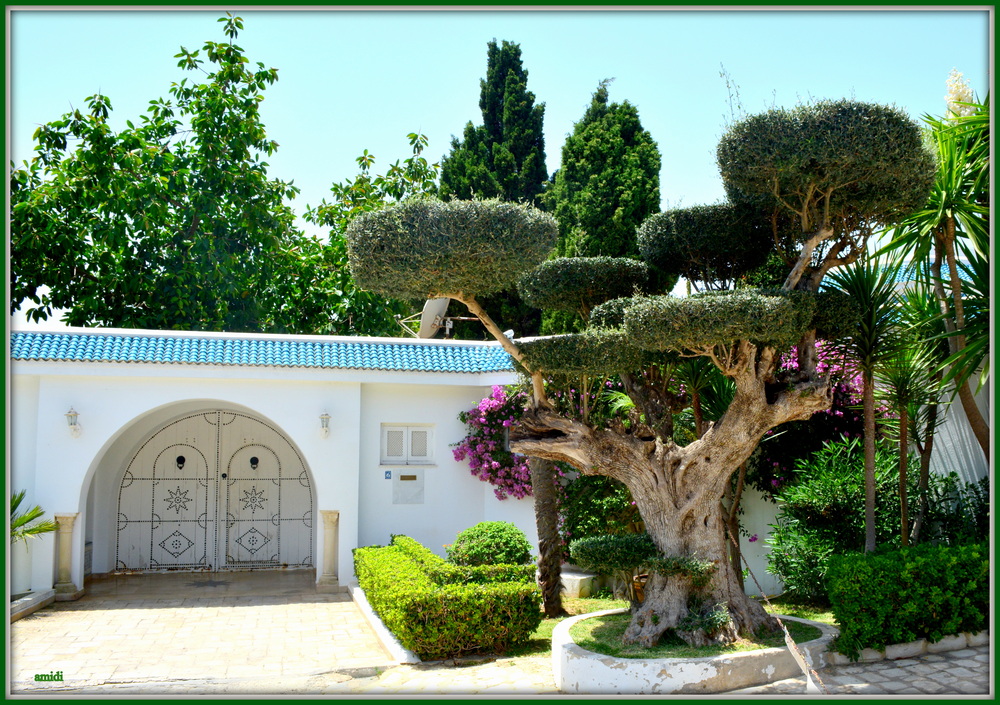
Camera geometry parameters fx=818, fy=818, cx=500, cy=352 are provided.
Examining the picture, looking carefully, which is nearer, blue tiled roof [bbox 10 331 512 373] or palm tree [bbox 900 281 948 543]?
palm tree [bbox 900 281 948 543]

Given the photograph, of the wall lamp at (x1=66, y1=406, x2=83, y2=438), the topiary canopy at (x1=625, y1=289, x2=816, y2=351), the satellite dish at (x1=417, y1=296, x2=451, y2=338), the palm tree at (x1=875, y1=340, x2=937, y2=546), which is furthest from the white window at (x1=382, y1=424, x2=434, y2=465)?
the palm tree at (x1=875, y1=340, x2=937, y2=546)

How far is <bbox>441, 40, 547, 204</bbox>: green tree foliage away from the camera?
70.3ft

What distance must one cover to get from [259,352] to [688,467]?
285 inches

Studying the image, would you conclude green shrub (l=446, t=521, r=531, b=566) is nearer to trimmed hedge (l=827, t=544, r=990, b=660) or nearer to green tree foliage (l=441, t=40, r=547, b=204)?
trimmed hedge (l=827, t=544, r=990, b=660)

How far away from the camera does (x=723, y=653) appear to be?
7.28 metres

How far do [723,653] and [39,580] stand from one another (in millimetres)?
9521

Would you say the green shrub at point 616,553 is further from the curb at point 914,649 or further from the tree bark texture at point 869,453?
the tree bark texture at point 869,453

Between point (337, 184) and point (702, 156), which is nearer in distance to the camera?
point (702, 156)

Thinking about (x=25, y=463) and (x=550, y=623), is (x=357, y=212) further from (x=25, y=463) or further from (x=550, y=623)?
(x=550, y=623)

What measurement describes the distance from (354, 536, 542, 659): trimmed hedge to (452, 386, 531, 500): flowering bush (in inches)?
132

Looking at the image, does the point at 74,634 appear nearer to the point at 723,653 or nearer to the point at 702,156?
the point at 723,653

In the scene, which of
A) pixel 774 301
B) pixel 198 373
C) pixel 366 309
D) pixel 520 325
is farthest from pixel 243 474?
pixel 774 301

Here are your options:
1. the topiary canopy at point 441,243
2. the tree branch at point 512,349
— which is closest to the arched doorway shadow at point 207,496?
the tree branch at point 512,349

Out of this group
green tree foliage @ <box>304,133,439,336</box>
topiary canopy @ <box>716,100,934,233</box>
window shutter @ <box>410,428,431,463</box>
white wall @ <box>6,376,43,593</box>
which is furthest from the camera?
green tree foliage @ <box>304,133,439,336</box>
